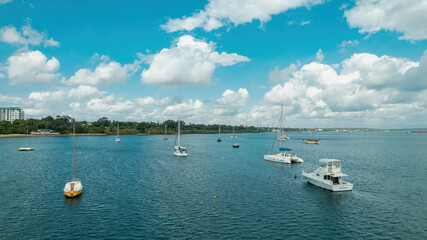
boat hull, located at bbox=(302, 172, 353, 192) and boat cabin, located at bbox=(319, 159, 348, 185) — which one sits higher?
boat cabin, located at bbox=(319, 159, 348, 185)

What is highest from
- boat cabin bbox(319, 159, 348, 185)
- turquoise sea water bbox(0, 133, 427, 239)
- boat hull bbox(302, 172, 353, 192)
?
boat cabin bbox(319, 159, 348, 185)

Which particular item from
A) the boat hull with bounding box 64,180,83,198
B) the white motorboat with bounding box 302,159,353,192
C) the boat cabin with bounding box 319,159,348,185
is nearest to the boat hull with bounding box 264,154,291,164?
the white motorboat with bounding box 302,159,353,192

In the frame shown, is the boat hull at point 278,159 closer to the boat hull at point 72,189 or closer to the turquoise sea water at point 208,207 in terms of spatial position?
the turquoise sea water at point 208,207

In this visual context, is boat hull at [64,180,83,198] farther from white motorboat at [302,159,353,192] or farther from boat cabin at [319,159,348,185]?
boat cabin at [319,159,348,185]

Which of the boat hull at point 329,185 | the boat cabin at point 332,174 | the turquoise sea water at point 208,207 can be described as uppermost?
the boat cabin at point 332,174

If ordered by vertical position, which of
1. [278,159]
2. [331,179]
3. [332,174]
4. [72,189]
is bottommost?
[278,159]

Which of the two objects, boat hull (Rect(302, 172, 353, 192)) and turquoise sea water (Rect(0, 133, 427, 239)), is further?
boat hull (Rect(302, 172, 353, 192))

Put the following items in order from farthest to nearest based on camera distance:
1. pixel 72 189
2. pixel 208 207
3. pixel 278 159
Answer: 1. pixel 278 159
2. pixel 72 189
3. pixel 208 207

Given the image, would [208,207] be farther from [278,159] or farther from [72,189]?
[278,159]

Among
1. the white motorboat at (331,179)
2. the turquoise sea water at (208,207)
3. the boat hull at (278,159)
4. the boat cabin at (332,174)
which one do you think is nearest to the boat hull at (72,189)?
the turquoise sea water at (208,207)

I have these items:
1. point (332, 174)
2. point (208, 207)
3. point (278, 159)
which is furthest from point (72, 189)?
point (278, 159)

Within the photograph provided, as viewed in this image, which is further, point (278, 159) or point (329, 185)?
point (278, 159)

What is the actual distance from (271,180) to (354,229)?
31114 millimetres

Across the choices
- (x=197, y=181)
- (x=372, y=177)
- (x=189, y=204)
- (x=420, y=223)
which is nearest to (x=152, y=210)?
(x=189, y=204)
